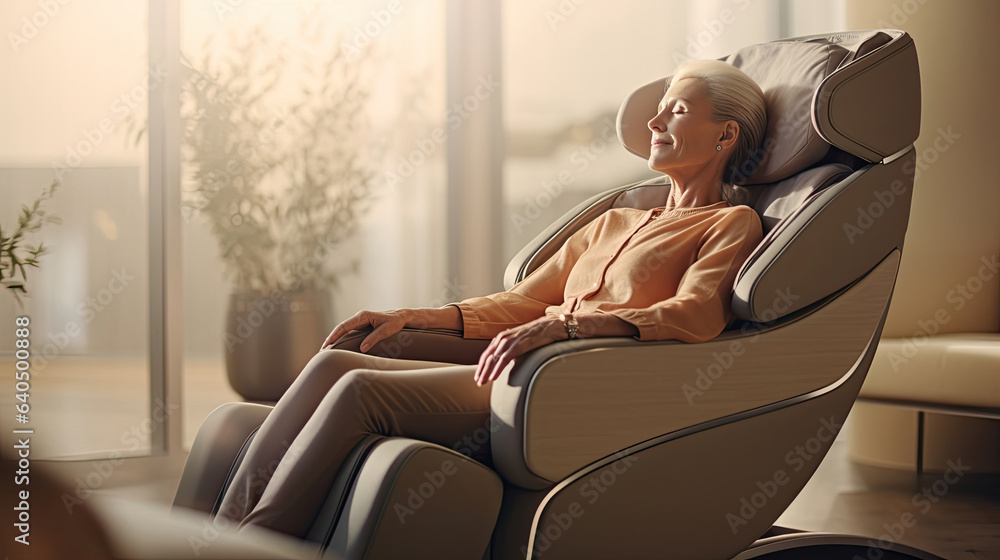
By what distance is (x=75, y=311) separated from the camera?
307 cm

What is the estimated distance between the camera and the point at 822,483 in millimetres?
2785

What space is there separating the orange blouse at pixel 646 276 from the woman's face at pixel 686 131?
0.10 metres

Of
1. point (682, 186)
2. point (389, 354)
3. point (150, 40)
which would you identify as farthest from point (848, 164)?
point (150, 40)

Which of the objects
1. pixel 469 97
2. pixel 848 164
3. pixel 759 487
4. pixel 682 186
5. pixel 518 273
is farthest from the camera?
pixel 469 97

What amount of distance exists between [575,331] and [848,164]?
67 cm

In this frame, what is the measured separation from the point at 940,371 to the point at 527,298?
1436 millimetres

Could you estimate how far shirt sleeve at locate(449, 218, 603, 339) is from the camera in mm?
1723

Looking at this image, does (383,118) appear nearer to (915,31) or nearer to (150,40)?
(150,40)
